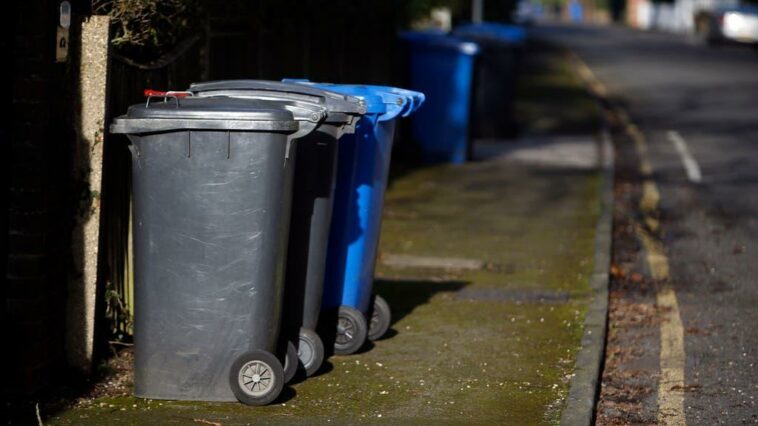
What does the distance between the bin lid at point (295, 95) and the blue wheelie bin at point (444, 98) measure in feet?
30.5

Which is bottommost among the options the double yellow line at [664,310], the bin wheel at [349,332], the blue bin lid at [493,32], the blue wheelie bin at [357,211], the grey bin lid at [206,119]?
the double yellow line at [664,310]

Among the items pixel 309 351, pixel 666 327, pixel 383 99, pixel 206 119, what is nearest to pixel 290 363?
pixel 309 351

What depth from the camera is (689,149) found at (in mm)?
17016

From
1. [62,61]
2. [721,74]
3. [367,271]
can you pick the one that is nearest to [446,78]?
[367,271]

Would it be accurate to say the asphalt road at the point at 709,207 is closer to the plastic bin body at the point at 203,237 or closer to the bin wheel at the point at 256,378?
the bin wheel at the point at 256,378

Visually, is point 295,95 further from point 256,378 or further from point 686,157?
point 686,157

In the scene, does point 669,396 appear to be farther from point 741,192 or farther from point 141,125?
point 741,192

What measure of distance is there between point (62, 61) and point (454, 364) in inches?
102

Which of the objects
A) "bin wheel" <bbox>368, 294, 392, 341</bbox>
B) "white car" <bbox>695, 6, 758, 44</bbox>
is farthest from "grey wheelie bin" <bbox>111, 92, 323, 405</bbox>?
"white car" <bbox>695, 6, 758, 44</bbox>

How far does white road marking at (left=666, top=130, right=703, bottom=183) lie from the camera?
14640mm

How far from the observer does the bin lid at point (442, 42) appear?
1591cm

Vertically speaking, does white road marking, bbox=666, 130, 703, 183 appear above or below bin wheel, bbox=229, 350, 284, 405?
below

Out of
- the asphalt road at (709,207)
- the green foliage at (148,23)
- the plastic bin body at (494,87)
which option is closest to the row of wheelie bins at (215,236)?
the green foliage at (148,23)

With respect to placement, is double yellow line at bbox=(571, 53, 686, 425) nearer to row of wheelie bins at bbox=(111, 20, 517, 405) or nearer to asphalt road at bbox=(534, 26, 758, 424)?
asphalt road at bbox=(534, 26, 758, 424)
